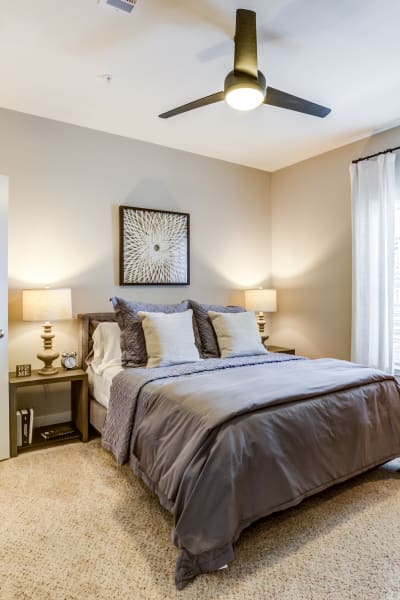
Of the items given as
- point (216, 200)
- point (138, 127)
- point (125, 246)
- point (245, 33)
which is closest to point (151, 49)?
point (245, 33)

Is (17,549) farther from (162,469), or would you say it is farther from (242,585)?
(242,585)

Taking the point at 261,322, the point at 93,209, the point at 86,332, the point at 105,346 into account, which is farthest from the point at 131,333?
the point at 261,322

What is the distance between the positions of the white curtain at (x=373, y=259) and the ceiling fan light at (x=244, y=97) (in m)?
1.90

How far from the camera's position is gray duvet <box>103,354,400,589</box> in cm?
163

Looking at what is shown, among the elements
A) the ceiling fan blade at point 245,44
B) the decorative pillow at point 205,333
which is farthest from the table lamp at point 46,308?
the ceiling fan blade at point 245,44

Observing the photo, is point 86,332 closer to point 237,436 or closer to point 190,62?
point 237,436

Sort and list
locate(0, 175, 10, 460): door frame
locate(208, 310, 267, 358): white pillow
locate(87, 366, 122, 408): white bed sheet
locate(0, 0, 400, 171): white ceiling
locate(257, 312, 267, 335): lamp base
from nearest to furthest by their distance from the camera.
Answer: locate(0, 0, 400, 171): white ceiling
locate(0, 175, 10, 460): door frame
locate(87, 366, 122, 408): white bed sheet
locate(208, 310, 267, 358): white pillow
locate(257, 312, 267, 335): lamp base

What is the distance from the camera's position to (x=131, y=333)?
304 cm

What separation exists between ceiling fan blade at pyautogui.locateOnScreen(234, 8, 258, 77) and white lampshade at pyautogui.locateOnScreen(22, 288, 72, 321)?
6.63 ft

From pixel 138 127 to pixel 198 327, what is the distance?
191 centimetres

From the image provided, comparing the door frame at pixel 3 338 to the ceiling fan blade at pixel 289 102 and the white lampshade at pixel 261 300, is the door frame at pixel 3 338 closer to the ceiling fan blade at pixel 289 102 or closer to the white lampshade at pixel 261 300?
the ceiling fan blade at pixel 289 102

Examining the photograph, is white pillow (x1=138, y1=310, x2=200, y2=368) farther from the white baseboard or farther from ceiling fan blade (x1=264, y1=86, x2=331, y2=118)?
ceiling fan blade (x1=264, y1=86, x2=331, y2=118)

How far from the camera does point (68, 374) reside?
3031 millimetres

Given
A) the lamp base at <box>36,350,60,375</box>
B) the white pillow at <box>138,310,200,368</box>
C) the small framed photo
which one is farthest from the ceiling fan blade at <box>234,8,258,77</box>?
the small framed photo
